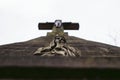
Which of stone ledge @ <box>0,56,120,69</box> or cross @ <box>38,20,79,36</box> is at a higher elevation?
stone ledge @ <box>0,56,120,69</box>

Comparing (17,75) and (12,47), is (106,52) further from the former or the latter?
(17,75)

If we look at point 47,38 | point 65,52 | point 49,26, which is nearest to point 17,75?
point 65,52

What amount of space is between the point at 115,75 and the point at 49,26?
25.1ft

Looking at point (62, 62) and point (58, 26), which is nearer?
point (62, 62)

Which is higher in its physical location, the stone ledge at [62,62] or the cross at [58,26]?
the stone ledge at [62,62]

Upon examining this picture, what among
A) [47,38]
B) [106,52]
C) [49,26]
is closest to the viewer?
[106,52]

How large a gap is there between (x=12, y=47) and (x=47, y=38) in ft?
6.31

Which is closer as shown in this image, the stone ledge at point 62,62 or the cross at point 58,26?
the stone ledge at point 62,62

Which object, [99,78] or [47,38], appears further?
[47,38]

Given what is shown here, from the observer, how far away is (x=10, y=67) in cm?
397

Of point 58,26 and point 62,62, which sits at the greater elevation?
point 62,62

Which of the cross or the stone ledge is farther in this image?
the cross

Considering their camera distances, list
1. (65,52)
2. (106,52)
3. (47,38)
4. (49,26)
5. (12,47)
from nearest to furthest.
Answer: (65,52), (106,52), (12,47), (47,38), (49,26)

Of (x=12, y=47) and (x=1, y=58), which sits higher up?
(x=1, y=58)
